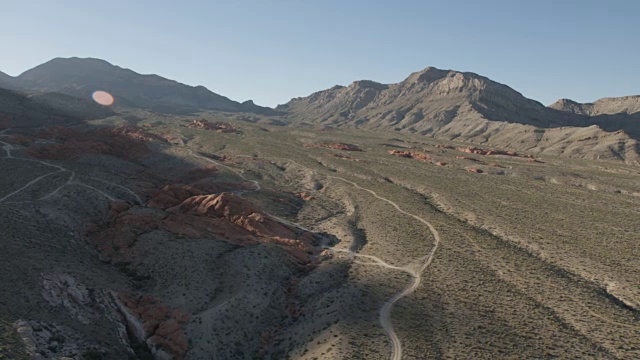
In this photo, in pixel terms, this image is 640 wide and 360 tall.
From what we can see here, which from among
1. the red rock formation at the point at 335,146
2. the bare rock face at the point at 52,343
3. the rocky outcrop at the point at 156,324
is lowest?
the rocky outcrop at the point at 156,324

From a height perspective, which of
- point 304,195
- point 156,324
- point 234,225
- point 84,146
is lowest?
point 156,324

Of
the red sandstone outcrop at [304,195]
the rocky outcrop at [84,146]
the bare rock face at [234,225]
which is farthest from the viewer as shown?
the rocky outcrop at [84,146]

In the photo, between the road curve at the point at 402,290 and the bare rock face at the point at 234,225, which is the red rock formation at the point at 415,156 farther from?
the bare rock face at the point at 234,225

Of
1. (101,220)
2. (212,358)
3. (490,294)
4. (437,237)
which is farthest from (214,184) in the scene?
(490,294)

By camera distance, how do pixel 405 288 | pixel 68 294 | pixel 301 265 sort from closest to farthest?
pixel 68 294
pixel 405 288
pixel 301 265

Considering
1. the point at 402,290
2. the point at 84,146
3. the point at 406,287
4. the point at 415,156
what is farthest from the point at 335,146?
the point at 402,290

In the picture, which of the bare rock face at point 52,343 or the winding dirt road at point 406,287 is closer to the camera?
the bare rock face at point 52,343

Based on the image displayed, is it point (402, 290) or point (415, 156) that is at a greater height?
point (415, 156)

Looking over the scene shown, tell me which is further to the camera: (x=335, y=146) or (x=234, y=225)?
(x=335, y=146)

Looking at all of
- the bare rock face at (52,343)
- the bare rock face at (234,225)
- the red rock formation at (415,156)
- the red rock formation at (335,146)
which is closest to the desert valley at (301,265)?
the bare rock face at (52,343)

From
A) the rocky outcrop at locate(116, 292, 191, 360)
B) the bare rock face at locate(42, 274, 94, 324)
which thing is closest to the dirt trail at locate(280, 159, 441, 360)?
the rocky outcrop at locate(116, 292, 191, 360)

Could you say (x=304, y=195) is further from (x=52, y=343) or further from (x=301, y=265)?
(x=52, y=343)

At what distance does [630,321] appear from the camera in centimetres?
3139

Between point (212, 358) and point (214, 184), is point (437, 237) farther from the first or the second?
point (214, 184)
